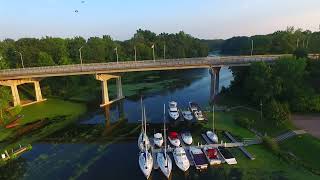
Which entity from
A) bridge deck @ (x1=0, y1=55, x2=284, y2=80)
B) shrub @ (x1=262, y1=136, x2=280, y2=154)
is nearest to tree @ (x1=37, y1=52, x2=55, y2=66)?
bridge deck @ (x1=0, y1=55, x2=284, y2=80)

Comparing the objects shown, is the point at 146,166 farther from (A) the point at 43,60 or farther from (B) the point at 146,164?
(A) the point at 43,60

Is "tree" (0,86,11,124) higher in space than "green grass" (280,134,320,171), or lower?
higher

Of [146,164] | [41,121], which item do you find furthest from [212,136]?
[41,121]

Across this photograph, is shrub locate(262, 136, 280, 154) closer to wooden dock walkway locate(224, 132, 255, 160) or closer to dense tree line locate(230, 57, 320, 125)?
wooden dock walkway locate(224, 132, 255, 160)

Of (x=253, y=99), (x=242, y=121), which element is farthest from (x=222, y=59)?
(x=242, y=121)

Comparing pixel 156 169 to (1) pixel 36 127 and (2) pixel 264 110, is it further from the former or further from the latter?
(1) pixel 36 127

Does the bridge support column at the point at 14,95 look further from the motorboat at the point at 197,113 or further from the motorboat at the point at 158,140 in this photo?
the motorboat at the point at 158,140

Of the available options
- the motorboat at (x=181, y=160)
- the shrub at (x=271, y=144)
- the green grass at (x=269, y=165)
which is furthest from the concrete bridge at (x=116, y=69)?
the motorboat at (x=181, y=160)

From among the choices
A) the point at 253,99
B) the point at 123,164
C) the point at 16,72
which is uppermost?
the point at 16,72
